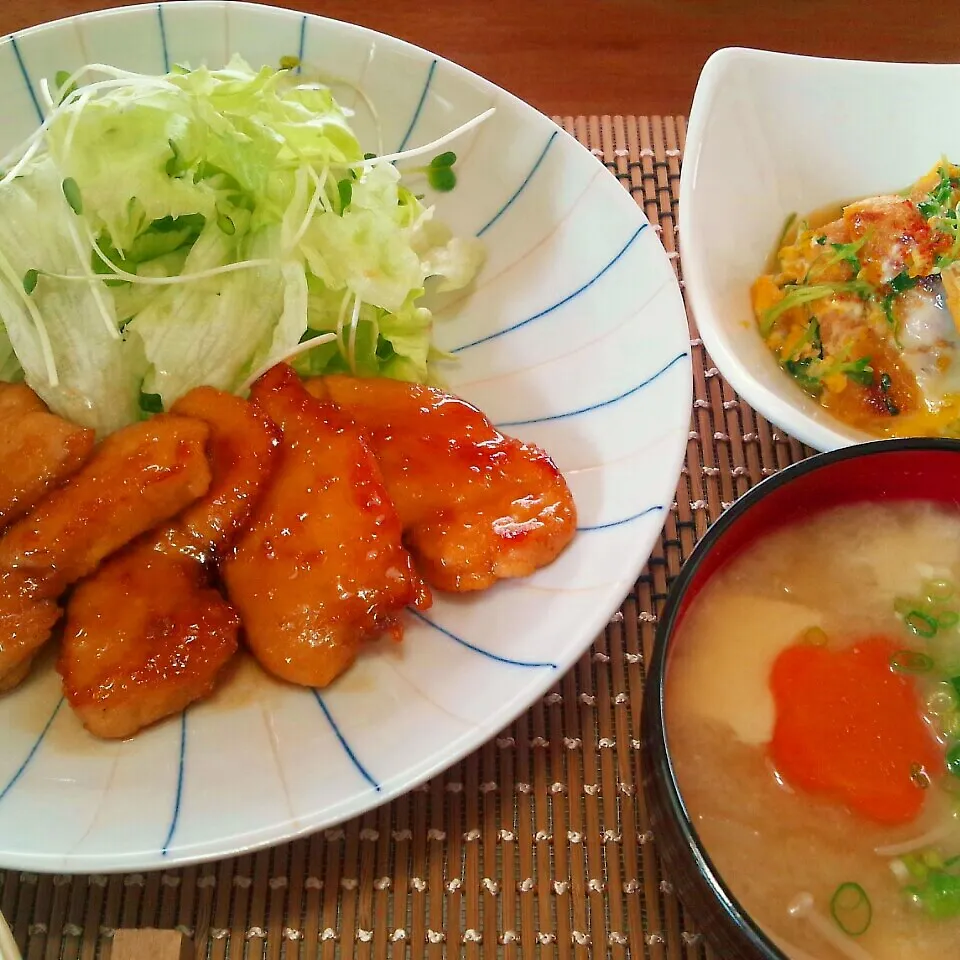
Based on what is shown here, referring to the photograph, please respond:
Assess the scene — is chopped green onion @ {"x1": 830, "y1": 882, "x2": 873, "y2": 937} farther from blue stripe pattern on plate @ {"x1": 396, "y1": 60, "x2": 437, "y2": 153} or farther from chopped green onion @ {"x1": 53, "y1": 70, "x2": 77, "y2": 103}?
chopped green onion @ {"x1": 53, "y1": 70, "x2": 77, "y2": 103}

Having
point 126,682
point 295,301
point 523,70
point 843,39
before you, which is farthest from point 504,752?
point 843,39

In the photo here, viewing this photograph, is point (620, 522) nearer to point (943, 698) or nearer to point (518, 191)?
point (943, 698)

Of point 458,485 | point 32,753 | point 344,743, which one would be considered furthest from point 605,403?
point 32,753

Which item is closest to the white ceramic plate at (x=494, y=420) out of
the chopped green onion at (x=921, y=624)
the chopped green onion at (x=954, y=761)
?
the chopped green onion at (x=921, y=624)

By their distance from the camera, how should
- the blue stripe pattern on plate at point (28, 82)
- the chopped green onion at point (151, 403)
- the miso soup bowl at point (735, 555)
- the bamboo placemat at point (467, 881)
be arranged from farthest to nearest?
the blue stripe pattern on plate at point (28, 82)
the chopped green onion at point (151, 403)
the bamboo placemat at point (467, 881)
the miso soup bowl at point (735, 555)

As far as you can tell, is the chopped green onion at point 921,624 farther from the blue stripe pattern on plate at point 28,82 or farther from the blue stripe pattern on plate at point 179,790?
the blue stripe pattern on plate at point 28,82

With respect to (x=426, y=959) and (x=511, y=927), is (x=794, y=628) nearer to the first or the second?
(x=511, y=927)
